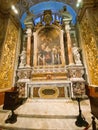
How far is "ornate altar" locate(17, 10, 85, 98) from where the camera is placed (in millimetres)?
5941

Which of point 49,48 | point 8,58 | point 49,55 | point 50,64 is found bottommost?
point 50,64

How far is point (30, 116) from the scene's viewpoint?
11.5 ft

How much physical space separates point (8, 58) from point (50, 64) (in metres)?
2.79

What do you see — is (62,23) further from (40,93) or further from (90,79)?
(40,93)

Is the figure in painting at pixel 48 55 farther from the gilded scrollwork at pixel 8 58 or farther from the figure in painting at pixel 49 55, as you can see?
the gilded scrollwork at pixel 8 58

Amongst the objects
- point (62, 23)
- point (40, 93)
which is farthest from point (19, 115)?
point (62, 23)

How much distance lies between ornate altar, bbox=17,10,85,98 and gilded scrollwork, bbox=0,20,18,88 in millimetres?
596

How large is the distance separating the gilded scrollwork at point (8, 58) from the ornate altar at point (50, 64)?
0.60 metres

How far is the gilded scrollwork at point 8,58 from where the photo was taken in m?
5.72

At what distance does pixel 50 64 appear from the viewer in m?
6.89

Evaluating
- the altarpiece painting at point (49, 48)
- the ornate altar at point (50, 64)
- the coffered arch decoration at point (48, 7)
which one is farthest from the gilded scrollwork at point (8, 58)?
the coffered arch decoration at point (48, 7)

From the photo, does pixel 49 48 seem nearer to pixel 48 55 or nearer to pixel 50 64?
pixel 48 55

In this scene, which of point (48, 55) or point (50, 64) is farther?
point (48, 55)

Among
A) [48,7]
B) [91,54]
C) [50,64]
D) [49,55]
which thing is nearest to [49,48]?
[49,55]
